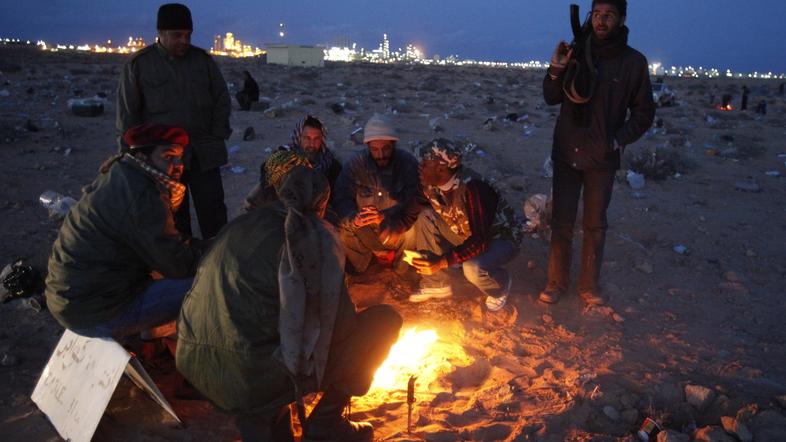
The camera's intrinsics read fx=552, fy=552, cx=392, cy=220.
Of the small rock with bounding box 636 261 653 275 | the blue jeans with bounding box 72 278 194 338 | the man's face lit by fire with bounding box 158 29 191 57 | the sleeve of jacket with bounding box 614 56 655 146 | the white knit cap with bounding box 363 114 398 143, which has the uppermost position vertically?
Result: the man's face lit by fire with bounding box 158 29 191 57

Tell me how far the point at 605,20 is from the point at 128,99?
3697 millimetres

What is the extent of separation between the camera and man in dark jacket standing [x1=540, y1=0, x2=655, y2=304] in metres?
4.16

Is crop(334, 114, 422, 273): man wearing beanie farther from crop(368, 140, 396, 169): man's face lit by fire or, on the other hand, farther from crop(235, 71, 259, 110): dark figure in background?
crop(235, 71, 259, 110): dark figure in background

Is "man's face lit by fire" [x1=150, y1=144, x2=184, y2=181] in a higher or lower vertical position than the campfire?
higher

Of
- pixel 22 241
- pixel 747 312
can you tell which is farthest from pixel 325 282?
pixel 22 241

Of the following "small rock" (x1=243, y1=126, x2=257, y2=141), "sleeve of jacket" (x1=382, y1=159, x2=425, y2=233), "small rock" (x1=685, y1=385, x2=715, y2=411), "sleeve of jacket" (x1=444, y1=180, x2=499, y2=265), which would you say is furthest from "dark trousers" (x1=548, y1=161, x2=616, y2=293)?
"small rock" (x1=243, y1=126, x2=257, y2=141)

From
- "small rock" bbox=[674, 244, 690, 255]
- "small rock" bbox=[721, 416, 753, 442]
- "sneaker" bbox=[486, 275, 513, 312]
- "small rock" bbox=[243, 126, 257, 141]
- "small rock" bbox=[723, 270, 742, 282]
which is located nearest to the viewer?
"small rock" bbox=[721, 416, 753, 442]

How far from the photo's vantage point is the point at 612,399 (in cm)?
325

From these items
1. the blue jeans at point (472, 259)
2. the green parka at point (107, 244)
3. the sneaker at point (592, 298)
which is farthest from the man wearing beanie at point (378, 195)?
the green parka at point (107, 244)

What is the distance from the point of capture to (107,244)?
9.36 ft

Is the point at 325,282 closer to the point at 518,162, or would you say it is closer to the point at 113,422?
the point at 113,422

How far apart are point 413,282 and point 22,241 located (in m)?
3.90

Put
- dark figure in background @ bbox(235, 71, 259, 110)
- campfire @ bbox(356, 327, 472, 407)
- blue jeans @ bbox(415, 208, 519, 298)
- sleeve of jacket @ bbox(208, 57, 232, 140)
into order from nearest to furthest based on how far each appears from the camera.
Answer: campfire @ bbox(356, 327, 472, 407) < blue jeans @ bbox(415, 208, 519, 298) < sleeve of jacket @ bbox(208, 57, 232, 140) < dark figure in background @ bbox(235, 71, 259, 110)

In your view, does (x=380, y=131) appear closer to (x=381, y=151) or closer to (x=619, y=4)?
(x=381, y=151)
